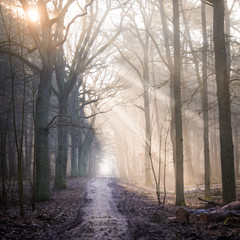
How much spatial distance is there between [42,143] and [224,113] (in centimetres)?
734

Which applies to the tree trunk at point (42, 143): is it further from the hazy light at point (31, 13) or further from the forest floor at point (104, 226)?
the hazy light at point (31, 13)

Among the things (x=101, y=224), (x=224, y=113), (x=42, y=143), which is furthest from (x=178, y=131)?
(x=42, y=143)

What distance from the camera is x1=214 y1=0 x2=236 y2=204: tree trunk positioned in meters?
8.61

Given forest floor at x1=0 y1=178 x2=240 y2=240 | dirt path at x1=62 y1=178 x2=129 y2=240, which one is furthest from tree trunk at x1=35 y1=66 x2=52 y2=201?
dirt path at x1=62 y1=178 x2=129 y2=240

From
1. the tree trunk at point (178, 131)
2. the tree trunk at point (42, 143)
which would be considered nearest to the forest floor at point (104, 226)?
the tree trunk at point (178, 131)

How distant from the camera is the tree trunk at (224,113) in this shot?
8.61 metres

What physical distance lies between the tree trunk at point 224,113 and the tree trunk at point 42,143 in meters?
7.06

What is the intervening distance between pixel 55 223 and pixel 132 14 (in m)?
16.9

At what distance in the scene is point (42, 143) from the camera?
12.0 meters

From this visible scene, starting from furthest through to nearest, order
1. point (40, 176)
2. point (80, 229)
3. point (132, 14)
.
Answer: point (132, 14) → point (40, 176) → point (80, 229)

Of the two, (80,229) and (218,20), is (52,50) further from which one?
(80,229)

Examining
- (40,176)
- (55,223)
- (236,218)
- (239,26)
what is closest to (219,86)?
(236,218)

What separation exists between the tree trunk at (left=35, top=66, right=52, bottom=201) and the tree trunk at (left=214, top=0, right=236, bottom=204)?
7.06 m

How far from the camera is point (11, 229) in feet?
21.6
